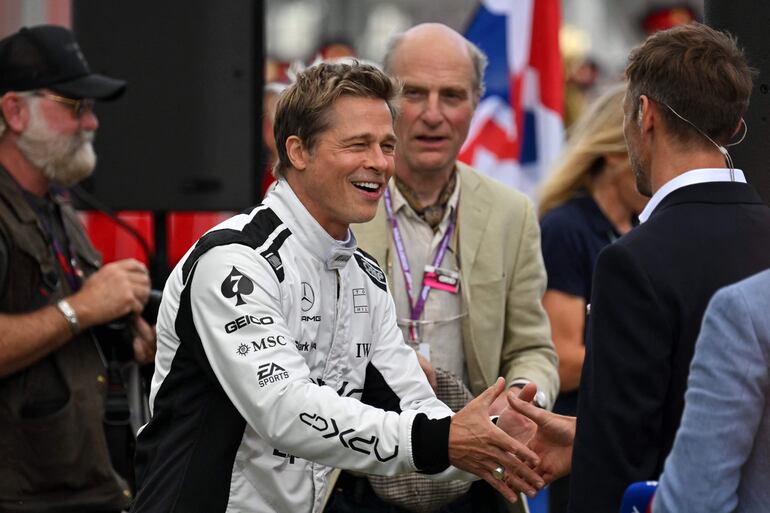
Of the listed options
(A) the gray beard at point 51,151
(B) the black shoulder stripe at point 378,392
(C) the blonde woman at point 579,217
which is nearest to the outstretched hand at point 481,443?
(B) the black shoulder stripe at point 378,392

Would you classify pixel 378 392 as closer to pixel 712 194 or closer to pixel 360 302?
pixel 360 302

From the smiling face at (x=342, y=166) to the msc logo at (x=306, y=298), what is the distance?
0.20 meters

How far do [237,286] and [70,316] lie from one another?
5.03 feet

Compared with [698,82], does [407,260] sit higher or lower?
lower

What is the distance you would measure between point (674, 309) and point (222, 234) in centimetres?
116

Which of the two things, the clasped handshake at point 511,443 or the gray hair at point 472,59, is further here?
the gray hair at point 472,59

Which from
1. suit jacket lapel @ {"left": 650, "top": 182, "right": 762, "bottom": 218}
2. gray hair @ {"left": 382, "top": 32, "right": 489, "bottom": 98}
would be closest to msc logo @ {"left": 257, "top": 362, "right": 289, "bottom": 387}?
suit jacket lapel @ {"left": 650, "top": 182, "right": 762, "bottom": 218}

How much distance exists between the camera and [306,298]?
3.54m

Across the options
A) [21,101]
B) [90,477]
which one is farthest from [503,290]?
[21,101]

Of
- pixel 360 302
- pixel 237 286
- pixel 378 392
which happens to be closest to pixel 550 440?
pixel 378 392

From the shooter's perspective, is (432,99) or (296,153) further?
(432,99)

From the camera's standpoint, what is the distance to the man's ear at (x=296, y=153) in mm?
3701

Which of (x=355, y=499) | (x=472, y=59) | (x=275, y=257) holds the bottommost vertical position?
(x=355, y=499)

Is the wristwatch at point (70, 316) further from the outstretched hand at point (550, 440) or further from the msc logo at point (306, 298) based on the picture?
the outstretched hand at point (550, 440)
